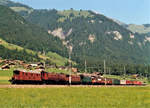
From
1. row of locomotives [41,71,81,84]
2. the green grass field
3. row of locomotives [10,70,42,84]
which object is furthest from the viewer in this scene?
row of locomotives [41,71,81,84]

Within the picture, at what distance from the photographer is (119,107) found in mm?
33750

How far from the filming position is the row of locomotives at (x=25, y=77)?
260 ft

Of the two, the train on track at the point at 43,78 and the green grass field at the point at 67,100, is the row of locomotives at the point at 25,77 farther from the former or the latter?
the green grass field at the point at 67,100

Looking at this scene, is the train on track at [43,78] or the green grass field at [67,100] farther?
the train on track at [43,78]

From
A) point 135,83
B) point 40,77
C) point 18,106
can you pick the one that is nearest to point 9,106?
point 18,106

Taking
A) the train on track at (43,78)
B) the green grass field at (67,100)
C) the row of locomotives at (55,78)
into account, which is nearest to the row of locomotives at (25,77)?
the train on track at (43,78)

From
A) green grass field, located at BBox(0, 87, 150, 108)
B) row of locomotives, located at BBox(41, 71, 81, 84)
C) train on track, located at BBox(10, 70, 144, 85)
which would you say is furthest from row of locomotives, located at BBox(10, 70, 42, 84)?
green grass field, located at BBox(0, 87, 150, 108)

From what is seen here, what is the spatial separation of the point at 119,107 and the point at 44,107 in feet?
29.4

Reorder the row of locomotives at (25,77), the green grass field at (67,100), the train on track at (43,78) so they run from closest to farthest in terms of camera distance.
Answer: the green grass field at (67,100) → the row of locomotives at (25,77) → the train on track at (43,78)

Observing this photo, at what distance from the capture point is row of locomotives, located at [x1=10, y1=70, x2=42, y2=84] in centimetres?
7912

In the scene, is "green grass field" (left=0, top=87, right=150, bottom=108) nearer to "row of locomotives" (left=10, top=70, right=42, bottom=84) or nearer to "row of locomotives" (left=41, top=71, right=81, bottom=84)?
"row of locomotives" (left=10, top=70, right=42, bottom=84)

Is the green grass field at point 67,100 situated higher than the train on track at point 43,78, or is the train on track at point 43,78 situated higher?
the train on track at point 43,78

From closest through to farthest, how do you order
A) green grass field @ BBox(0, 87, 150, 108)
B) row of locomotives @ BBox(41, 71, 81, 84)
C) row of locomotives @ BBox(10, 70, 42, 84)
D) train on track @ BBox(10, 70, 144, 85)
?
1. green grass field @ BBox(0, 87, 150, 108)
2. row of locomotives @ BBox(10, 70, 42, 84)
3. train on track @ BBox(10, 70, 144, 85)
4. row of locomotives @ BBox(41, 71, 81, 84)

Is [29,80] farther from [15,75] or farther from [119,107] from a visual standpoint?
[119,107]
